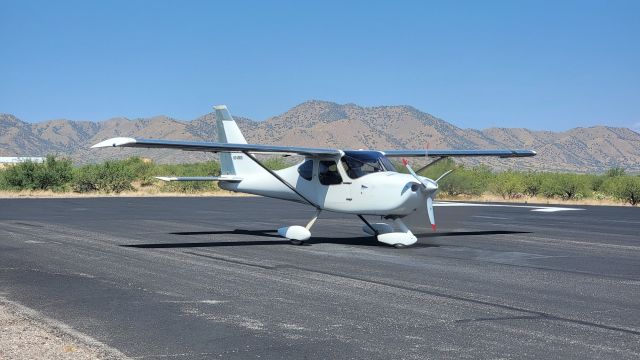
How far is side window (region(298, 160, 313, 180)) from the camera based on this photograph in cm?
1977

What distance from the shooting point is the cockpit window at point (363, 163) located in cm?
1858

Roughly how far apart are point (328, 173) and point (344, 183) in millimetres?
649

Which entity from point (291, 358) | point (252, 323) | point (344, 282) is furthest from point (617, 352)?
point (344, 282)

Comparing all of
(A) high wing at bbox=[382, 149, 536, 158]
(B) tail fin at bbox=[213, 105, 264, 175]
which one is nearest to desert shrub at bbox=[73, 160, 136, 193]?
(B) tail fin at bbox=[213, 105, 264, 175]

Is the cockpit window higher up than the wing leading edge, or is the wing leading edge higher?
the wing leading edge

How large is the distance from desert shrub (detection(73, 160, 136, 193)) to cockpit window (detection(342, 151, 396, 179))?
151 ft

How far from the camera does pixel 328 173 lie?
19.3m

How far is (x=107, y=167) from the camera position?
63438 millimetres

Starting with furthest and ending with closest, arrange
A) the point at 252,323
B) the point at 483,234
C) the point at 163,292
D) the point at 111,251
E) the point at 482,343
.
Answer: the point at 483,234, the point at 111,251, the point at 163,292, the point at 252,323, the point at 482,343

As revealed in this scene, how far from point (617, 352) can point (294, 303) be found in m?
4.20

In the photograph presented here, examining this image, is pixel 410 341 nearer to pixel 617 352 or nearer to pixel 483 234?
pixel 617 352

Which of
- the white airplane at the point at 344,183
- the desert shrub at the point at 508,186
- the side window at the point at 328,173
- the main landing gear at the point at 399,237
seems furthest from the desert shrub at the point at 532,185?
the main landing gear at the point at 399,237

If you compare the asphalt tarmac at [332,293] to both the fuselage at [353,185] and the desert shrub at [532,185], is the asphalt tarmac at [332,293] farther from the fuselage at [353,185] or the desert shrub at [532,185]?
the desert shrub at [532,185]

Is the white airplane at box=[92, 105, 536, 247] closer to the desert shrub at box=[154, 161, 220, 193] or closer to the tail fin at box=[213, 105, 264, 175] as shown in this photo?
the tail fin at box=[213, 105, 264, 175]
